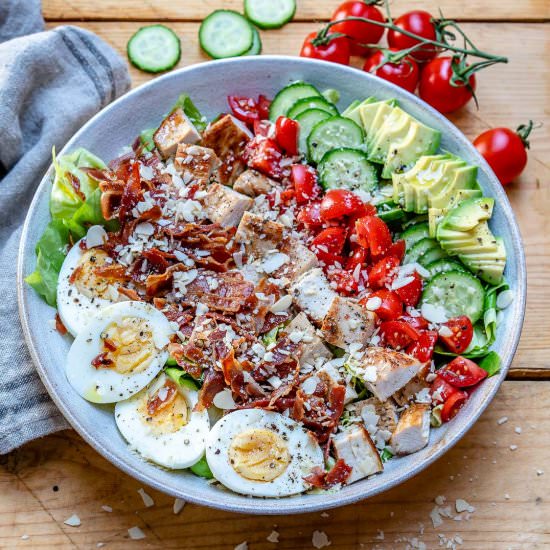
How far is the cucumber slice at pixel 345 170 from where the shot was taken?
3646 mm

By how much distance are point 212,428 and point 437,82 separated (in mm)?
2337

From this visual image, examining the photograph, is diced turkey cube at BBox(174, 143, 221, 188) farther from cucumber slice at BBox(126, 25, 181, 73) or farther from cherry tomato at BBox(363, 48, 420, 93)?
cherry tomato at BBox(363, 48, 420, 93)

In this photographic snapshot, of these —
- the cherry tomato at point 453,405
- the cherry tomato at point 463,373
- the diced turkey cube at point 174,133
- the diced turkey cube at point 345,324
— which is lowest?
the cherry tomato at point 453,405

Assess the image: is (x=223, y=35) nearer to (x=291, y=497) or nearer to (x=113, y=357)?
(x=113, y=357)

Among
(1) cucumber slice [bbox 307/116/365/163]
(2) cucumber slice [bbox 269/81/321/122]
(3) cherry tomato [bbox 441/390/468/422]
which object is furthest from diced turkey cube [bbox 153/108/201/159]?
(3) cherry tomato [bbox 441/390/468/422]

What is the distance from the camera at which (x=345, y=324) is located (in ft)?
11.0

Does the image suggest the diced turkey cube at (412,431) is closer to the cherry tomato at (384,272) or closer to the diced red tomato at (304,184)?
the cherry tomato at (384,272)

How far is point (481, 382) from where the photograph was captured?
3352mm

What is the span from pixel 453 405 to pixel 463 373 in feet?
0.52

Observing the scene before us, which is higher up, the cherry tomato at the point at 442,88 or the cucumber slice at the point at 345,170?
the cherry tomato at the point at 442,88

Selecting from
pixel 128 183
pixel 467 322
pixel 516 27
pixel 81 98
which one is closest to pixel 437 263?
pixel 467 322

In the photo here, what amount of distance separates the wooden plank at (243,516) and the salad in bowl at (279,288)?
43 cm

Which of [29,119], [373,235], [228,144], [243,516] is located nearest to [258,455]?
[243,516]

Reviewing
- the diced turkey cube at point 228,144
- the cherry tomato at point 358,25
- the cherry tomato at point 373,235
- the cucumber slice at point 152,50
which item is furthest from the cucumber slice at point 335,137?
the cucumber slice at point 152,50
